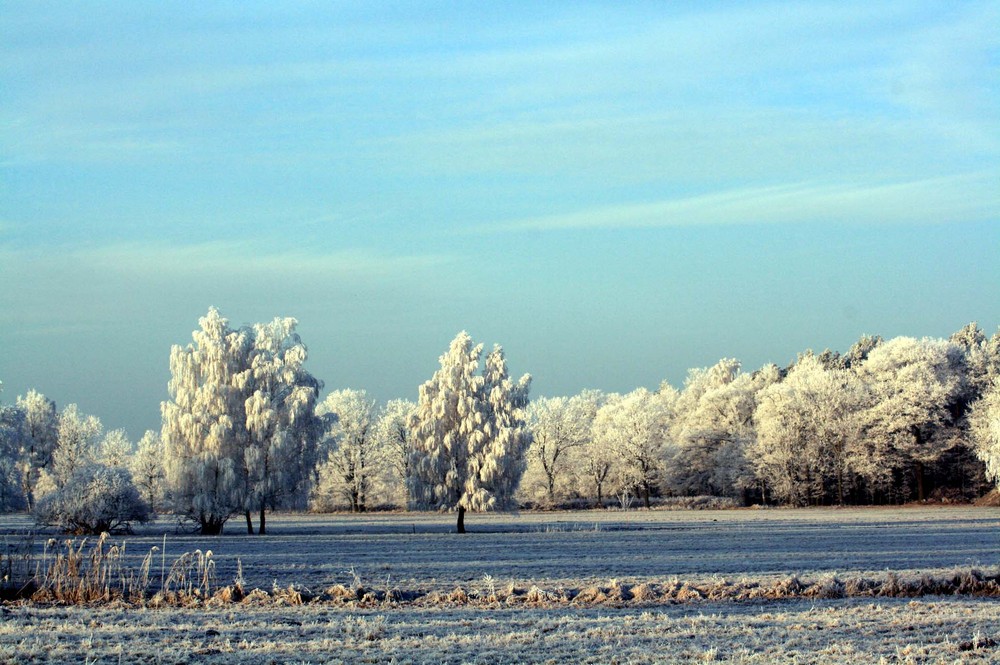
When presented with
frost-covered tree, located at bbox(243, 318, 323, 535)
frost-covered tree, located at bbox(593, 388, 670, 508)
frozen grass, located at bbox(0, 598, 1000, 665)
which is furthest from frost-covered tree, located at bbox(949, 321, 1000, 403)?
frozen grass, located at bbox(0, 598, 1000, 665)

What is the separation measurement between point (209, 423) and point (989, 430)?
204 feet

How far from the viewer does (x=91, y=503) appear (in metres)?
52.0

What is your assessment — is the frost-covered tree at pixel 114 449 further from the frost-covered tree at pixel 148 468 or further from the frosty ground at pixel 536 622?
the frosty ground at pixel 536 622

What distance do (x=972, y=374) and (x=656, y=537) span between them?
62.6 metres

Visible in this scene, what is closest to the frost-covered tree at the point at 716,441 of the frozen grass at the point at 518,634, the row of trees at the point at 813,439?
the row of trees at the point at 813,439

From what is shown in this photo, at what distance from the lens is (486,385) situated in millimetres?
57312

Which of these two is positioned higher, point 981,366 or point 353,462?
point 981,366

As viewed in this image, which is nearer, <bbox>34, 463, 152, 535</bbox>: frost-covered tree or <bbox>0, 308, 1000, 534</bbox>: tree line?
<bbox>34, 463, 152, 535</bbox>: frost-covered tree

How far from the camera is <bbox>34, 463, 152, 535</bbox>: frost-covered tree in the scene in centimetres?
5206

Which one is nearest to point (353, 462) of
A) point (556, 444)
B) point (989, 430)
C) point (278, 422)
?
point (556, 444)

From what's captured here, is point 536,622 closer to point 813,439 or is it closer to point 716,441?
point 813,439

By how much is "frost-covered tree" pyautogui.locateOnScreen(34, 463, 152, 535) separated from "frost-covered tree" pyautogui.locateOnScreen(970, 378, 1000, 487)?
198ft

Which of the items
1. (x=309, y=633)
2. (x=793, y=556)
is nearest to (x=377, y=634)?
(x=309, y=633)

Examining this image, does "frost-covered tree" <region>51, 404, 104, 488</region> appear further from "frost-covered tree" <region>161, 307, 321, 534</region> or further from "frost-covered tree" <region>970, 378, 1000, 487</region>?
"frost-covered tree" <region>970, 378, 1000, 487</region>
